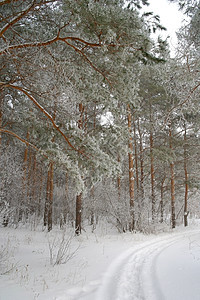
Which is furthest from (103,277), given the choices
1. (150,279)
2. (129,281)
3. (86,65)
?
(86,65)

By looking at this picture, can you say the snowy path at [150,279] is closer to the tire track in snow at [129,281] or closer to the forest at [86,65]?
the tire track in snow at [129,281]

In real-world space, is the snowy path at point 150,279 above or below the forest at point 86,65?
below

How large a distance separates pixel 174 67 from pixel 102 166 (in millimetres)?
3273

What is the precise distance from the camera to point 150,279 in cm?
392

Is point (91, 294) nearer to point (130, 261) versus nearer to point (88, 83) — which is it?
point (130, 261)

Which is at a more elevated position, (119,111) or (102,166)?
(119,111)

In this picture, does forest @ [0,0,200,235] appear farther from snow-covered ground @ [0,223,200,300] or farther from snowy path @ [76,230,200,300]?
snowy path @ [76,230,200,300]

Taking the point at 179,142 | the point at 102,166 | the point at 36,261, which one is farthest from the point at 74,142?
the point at 179,142

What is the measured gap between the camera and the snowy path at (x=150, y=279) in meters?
3.20

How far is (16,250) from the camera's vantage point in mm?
6422

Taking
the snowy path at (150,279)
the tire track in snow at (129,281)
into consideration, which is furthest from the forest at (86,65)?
the snowy path at (150,279)

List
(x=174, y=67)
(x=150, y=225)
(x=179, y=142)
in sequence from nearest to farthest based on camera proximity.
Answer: (x=174, y=67) < (x=150, y=225) < (x=179, y=142)

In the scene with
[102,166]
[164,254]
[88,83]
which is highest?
[88,83]

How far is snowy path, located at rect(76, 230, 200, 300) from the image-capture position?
3.20 m
